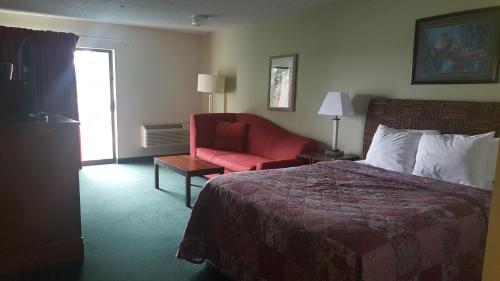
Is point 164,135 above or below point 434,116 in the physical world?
below

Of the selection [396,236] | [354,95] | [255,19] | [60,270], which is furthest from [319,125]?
[60,270]

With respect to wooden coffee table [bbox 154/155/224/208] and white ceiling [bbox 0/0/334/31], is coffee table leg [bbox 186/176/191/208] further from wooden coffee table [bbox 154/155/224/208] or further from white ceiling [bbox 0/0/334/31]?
white ceiling [bbox 0/0/334/31]

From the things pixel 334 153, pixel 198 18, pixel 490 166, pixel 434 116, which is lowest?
pixel 334 153

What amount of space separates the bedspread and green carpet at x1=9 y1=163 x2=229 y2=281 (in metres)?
0.26

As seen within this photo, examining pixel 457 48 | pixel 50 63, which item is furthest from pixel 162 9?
pixel 457 48

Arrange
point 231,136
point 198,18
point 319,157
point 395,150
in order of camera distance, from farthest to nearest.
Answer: point 231,136 → point 198,18 → point 319,157 → point 395,150

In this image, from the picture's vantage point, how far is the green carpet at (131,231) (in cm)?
244

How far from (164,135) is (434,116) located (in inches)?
175

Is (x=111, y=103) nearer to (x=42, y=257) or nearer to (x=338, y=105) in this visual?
(x=42, y=257)

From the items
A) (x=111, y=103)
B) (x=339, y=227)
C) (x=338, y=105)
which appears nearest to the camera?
(x=339, y=227)

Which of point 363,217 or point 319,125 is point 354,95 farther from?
point 363,217

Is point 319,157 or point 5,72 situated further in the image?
point 319,157

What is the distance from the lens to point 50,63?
497cm

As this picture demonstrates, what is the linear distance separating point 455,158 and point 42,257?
2.99 metres
